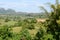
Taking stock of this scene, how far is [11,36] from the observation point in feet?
86.2

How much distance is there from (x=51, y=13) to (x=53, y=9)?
0.48m

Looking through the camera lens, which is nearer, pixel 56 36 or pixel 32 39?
pixel 56 36

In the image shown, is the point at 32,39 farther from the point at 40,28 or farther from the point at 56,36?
the point at 56,36

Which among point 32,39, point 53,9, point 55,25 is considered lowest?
point 32,39

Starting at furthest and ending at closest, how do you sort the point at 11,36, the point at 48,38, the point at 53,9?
the point at 11,36, the point at 53,9, the point at 48,38

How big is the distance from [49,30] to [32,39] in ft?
7.42

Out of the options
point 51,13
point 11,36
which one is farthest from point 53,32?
point 11,36

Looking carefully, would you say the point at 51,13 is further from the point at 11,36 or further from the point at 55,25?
the point at 11,36

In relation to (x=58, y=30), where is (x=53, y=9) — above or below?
above

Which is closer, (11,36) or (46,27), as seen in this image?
(46,27)

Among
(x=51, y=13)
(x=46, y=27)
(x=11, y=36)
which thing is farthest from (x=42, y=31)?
(x=11, y=36)

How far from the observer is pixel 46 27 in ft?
80.6

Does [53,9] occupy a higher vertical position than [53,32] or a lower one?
higher

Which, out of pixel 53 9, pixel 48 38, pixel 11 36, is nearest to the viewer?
pixel 48 38
